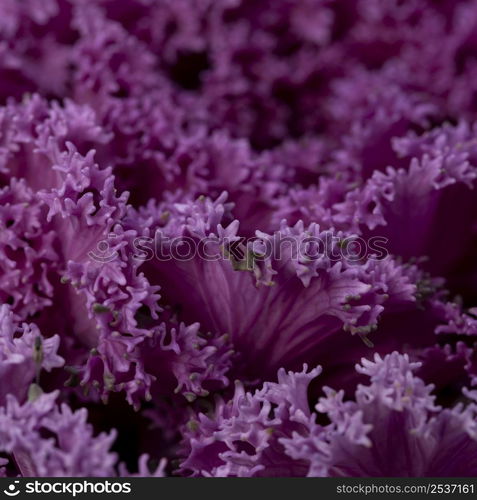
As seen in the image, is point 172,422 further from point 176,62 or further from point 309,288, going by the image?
point 176,62

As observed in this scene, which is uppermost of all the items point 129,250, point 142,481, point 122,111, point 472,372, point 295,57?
point 295,57

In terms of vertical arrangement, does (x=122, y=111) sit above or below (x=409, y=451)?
above

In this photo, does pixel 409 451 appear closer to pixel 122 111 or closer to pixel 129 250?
pixel 129 250

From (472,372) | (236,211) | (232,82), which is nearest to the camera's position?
(472,372)

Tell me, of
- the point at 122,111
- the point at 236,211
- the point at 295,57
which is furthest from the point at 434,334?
the point at 295,57

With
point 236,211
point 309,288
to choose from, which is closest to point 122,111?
point 236,211

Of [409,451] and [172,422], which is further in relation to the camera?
[172,422]

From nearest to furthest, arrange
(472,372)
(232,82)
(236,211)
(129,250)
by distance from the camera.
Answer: (129,250) < (472,372) < (236,211) < (232,82)
